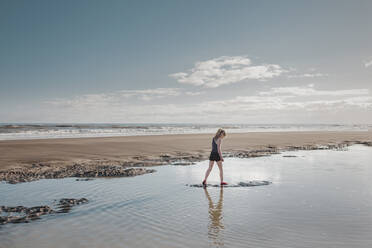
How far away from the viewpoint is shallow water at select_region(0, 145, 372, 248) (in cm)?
550

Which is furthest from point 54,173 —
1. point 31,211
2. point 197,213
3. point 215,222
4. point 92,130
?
point 92,130

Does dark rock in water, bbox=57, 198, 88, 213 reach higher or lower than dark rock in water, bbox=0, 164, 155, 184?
lower

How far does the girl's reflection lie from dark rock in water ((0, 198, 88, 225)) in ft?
12.4

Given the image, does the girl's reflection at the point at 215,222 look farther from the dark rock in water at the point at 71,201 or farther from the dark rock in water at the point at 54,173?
the dark rock in water at the point at 54,173

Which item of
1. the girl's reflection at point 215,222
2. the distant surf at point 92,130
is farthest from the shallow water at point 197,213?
the distant surf at point 92,130

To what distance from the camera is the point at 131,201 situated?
27.1 ft

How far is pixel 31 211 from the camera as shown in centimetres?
720

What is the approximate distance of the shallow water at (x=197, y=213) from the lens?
5504mm

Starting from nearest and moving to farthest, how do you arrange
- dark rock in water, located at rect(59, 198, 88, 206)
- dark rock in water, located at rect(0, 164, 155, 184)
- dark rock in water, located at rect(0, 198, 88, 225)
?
dark rock in water, located at rect(0, 198, 88, 225)
dark rock in water, located at rect(59, 198, 88, 206)
dark rock in water, located at rect(0, 164, 155, 184)

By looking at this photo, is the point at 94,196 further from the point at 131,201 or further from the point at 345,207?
the point at 345,207

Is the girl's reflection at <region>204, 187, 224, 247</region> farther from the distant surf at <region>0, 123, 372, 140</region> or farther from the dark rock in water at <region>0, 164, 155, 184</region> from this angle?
the distant surf at <region>0, 123, 372, 140</region>

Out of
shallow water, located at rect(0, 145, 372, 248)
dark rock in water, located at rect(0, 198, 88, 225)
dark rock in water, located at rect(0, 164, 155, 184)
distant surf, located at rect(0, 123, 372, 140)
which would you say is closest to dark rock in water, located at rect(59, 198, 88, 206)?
dark rock in water, located at rect(0, 198, 88, 225)

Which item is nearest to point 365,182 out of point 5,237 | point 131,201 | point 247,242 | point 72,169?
point 247,242

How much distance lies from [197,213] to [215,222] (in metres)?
0.80
